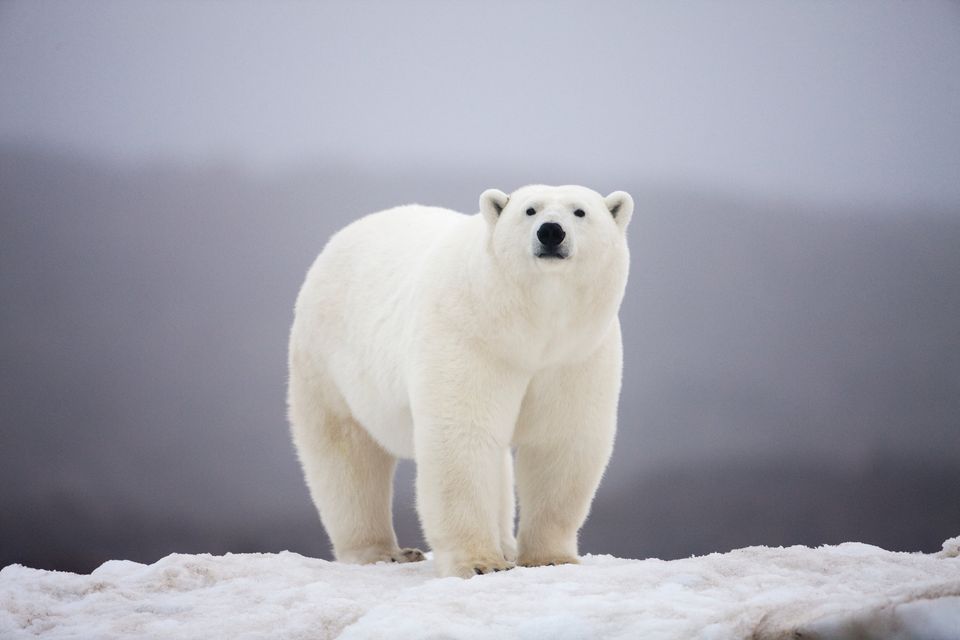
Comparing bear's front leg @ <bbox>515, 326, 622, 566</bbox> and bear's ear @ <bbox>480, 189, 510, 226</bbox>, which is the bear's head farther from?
bear's front leg @ <bbox>515, 326, 622, 566</bbox>

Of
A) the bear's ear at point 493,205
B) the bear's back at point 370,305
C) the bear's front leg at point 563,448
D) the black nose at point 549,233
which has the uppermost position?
the bear's ear at point 493,205

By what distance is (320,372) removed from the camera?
6.20 m

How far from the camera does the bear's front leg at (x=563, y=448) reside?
5125 millimetres

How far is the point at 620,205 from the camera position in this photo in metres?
5.01

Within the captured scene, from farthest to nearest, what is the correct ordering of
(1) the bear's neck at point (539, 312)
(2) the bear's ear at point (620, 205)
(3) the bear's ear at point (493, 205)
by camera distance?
(2) the bear's ear at point (620, 205) → (3) the bear's ear at point (493, 205) → (1) the bear's neck at point (539, 312)

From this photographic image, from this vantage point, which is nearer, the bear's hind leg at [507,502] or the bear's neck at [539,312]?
the bear's neck at [539,312]

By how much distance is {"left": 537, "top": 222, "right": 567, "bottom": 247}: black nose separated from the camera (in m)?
4.50

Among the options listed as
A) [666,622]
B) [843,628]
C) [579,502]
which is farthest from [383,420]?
[843,628]

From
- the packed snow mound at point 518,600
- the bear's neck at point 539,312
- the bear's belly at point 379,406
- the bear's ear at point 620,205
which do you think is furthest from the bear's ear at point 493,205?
the packed snow mound at point 518,600

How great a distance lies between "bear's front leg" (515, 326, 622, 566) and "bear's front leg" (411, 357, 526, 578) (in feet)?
1.00

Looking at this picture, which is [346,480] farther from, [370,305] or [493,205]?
[493,205]

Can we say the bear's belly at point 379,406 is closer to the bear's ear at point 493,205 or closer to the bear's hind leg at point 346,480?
the bear's hind leg at point 346,480

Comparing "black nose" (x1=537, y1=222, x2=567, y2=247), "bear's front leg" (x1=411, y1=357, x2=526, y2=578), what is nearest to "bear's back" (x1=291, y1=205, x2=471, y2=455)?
"bear's front leg" (x1=411, y1=357, x2=526, y2=578)

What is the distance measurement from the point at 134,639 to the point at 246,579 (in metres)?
1.21
